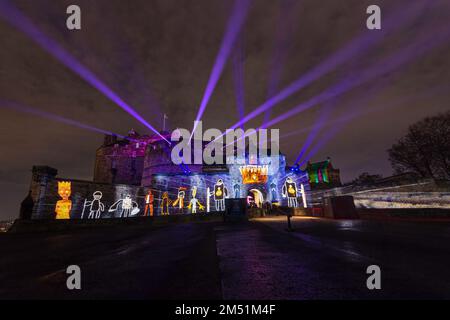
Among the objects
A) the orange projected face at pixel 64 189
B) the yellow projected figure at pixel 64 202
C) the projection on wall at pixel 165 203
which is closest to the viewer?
the yellow projected figure at pixel 64 202

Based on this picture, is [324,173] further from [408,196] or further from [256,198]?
[408,196]

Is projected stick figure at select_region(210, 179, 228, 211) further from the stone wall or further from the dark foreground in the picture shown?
the dark foreground

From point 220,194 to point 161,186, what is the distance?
28.8 feet

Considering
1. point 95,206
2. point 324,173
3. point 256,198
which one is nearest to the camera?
point 95,206

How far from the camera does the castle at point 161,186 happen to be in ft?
48.8

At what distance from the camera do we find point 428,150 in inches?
797

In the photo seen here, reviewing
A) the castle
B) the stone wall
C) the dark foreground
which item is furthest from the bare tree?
the dark foreground

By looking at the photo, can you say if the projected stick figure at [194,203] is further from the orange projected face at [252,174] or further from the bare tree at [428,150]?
the bare tree at [428,150]

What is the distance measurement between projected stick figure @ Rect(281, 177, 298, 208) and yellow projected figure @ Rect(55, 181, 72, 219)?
26.6 meters

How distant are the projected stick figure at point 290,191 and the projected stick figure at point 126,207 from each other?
844 inches

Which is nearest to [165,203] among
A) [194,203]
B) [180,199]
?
[180,199]

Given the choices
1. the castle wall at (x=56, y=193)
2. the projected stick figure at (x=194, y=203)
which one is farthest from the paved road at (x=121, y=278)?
the projected stick figure at (x=194, y=203)
